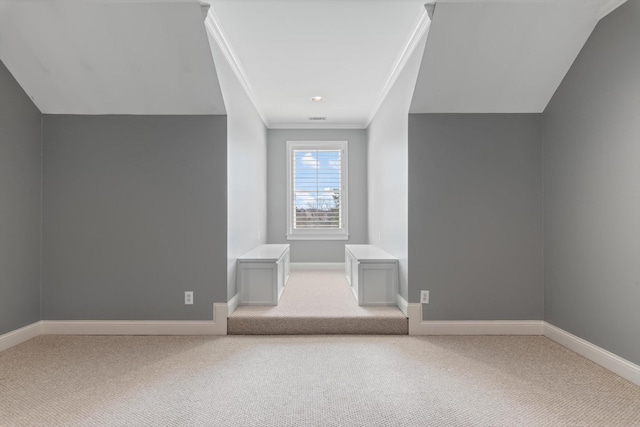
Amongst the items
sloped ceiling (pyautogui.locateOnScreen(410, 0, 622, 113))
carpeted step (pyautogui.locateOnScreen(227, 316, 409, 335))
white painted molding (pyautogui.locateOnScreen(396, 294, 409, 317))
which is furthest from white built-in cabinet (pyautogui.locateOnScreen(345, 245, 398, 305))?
sloped ceiling (pyautogui.locateOnScreen(410, 0, 622, 113))

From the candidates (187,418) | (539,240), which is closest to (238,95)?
(187,418)

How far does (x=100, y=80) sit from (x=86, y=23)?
50 cm

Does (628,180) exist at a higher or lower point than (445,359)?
higher

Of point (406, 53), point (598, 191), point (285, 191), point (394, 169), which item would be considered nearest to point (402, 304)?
point (394, 169)

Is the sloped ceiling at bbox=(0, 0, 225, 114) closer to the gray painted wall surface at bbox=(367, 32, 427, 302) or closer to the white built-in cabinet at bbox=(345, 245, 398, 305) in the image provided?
the gray painted wall surface at bbox=(367, 32, 427, 302)

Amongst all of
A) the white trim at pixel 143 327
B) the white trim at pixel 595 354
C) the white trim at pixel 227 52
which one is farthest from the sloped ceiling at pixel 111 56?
the white trim at pixel 595 354

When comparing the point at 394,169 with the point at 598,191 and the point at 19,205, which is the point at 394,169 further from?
the point at 19,205

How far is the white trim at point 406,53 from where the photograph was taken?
8.73 ft

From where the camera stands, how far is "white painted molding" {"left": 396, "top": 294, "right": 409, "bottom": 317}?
323cm

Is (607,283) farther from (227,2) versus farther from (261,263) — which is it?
(227,2)

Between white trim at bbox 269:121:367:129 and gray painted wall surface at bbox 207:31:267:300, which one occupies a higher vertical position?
white trim at bbox 269:121:367:129

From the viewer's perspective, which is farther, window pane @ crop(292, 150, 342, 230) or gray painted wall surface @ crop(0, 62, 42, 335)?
window pane @ crop(292, 150, 342, 230)

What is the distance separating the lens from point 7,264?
2877 millimetres

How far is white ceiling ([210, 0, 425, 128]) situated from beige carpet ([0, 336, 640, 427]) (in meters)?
2.63
